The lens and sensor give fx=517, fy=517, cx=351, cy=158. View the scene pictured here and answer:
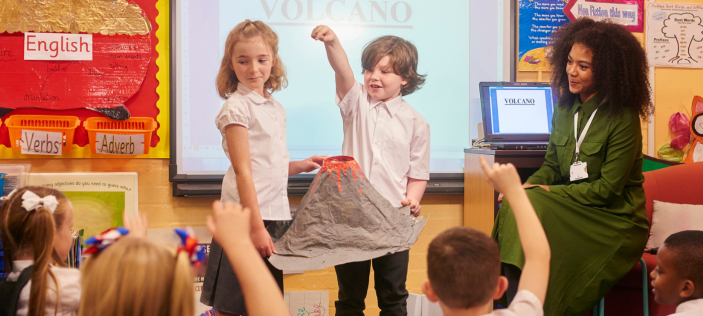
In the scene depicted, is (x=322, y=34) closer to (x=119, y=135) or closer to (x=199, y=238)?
(x=119, y=135)

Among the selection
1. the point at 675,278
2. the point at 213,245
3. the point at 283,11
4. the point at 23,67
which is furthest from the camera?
the point at 283,11

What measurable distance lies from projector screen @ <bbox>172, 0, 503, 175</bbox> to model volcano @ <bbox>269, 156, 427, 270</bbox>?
1.15 m

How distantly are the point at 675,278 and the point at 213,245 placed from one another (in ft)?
4.65

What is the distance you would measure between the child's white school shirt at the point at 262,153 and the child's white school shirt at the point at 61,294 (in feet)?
1.66

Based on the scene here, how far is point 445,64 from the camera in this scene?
113 inches

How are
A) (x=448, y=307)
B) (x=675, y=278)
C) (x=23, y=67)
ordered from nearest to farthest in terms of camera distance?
(x=448, y=307)
(x=675, y=278)
(x=23, y=67)

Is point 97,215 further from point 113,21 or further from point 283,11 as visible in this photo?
point 283,11

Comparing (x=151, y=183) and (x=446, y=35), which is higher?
(x=446, y=35)

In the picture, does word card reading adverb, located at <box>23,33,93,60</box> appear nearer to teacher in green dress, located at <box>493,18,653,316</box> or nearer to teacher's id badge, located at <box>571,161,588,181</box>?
teacher in green dress, located at <box>493,18,653,316</box>

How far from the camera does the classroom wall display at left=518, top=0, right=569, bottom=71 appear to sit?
2934 millimetres

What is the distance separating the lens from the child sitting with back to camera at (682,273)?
58.5 inches

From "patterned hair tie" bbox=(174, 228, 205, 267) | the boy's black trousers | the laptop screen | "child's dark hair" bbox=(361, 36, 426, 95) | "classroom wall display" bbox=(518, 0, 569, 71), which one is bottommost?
the boy's black trousers

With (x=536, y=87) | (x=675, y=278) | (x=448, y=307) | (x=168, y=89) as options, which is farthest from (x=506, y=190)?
(x=168, y=89)

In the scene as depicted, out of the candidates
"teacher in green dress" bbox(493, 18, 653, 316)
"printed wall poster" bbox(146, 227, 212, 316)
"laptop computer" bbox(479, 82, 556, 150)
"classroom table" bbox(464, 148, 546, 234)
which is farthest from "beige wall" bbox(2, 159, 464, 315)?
"teacher in green dress" bbox(493, 18, 653, 316)
